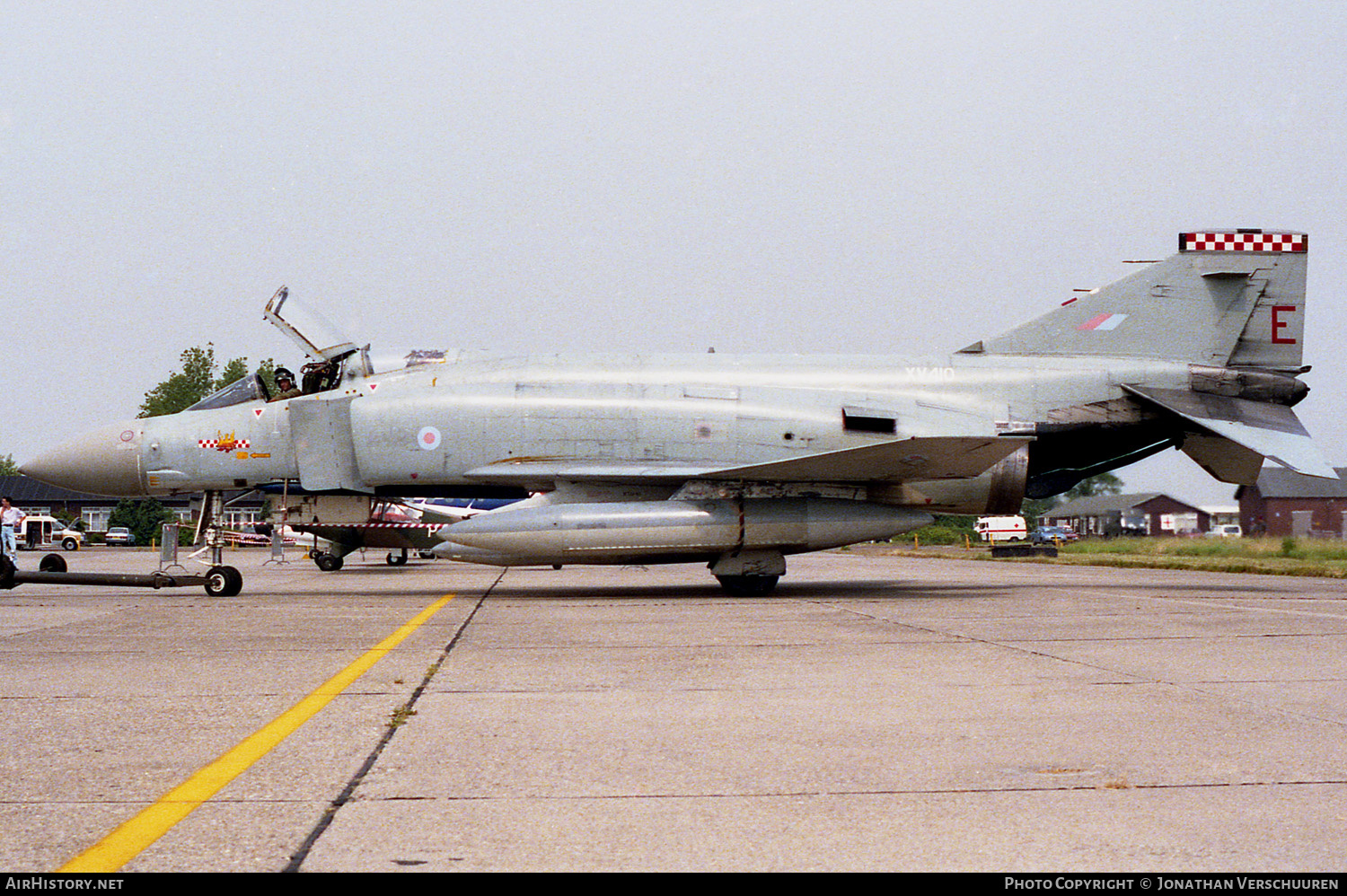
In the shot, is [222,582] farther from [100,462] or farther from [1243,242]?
[1243,242]

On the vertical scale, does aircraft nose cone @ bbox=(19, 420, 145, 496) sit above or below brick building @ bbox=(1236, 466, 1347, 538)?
above

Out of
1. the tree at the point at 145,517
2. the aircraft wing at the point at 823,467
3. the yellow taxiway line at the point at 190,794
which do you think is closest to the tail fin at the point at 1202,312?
the aircraft wing at the point at 823,467

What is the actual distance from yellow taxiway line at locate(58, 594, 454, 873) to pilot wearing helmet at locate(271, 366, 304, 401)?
976 cm

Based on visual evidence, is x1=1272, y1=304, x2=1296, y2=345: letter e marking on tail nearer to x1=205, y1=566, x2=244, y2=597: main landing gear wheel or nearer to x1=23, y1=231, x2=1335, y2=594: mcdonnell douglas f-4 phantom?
x1=23, y1=231, x2=1335, y2=594: mcdonnell douglas f-4 phantom

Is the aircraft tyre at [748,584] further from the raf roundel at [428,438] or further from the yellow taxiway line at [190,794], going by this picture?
the yellow taxiway line at [190,794]

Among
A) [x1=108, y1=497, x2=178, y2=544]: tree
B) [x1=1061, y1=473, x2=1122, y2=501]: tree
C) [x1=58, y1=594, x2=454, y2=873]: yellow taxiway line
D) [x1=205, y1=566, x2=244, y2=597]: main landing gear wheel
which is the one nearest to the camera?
[x1=58, y1=594, x2=454, y2=873]: yellow taxiway line

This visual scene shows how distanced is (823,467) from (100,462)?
9.18m

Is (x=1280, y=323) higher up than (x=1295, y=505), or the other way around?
(x=1280, y=323)

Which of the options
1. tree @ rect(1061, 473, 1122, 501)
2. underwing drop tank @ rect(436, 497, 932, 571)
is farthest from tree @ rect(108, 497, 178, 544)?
tree @ rect(1061, 473, 1122, 501)

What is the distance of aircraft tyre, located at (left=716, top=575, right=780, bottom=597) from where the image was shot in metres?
14.1

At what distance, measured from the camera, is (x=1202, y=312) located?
50.4ft

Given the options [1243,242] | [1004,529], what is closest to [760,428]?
[1243,242]

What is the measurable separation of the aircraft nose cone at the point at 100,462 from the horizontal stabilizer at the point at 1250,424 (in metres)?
12.8
